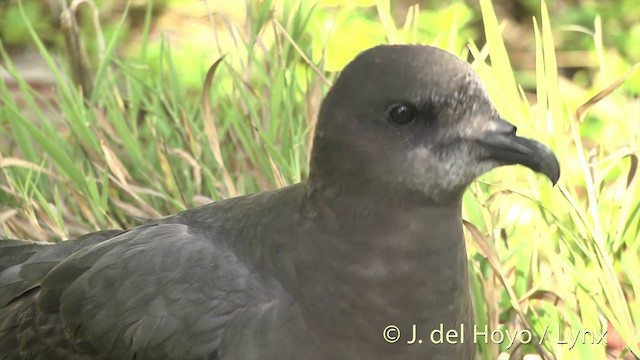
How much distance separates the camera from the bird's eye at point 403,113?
1427 mm

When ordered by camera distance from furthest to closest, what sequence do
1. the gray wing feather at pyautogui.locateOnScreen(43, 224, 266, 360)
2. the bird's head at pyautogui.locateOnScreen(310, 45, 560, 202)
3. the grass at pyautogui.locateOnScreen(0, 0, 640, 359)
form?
the grass at pyautogui.locateOnScreen(0, 0, 640, 359), the gray wing feather at pyautogui.locateOnScreen(43, 224, 266, 360), the bird's head at pyautogui.locateOnScreen(310, 45, 560, 202)

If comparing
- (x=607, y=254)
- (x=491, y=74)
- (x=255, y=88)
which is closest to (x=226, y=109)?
(x=255, y=88)

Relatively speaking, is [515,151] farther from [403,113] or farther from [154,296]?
[154,296]

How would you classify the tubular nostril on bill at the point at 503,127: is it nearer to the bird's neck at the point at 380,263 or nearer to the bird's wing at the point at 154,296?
the bird's neck at the point at 380,263

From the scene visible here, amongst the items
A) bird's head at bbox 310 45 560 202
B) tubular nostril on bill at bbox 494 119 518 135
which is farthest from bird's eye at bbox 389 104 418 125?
tubular nostril on bill at bbox 494 119 518 135

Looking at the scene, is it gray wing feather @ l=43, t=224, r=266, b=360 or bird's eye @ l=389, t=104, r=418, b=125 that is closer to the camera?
bird's eye @ l=389, t=104, r=418, b=125

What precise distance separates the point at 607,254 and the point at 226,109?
1.06 metres

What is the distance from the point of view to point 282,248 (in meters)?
1.55

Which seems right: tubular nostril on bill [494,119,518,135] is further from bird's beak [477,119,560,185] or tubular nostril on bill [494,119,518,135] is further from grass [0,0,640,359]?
grass [0,0,640,359]

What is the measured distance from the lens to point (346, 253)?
1505mm

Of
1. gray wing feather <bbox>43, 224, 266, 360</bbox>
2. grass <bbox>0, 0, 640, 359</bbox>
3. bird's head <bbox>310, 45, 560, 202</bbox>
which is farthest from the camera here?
grass <bbox>0, 0, 640, 359</bbox>

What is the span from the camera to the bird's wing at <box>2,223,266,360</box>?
5.05 feet

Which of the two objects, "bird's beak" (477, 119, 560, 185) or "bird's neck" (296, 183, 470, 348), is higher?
"bird's beak" (477, 119, 560, 185)

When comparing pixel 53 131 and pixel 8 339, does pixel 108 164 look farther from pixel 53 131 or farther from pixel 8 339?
pixel 8 339
